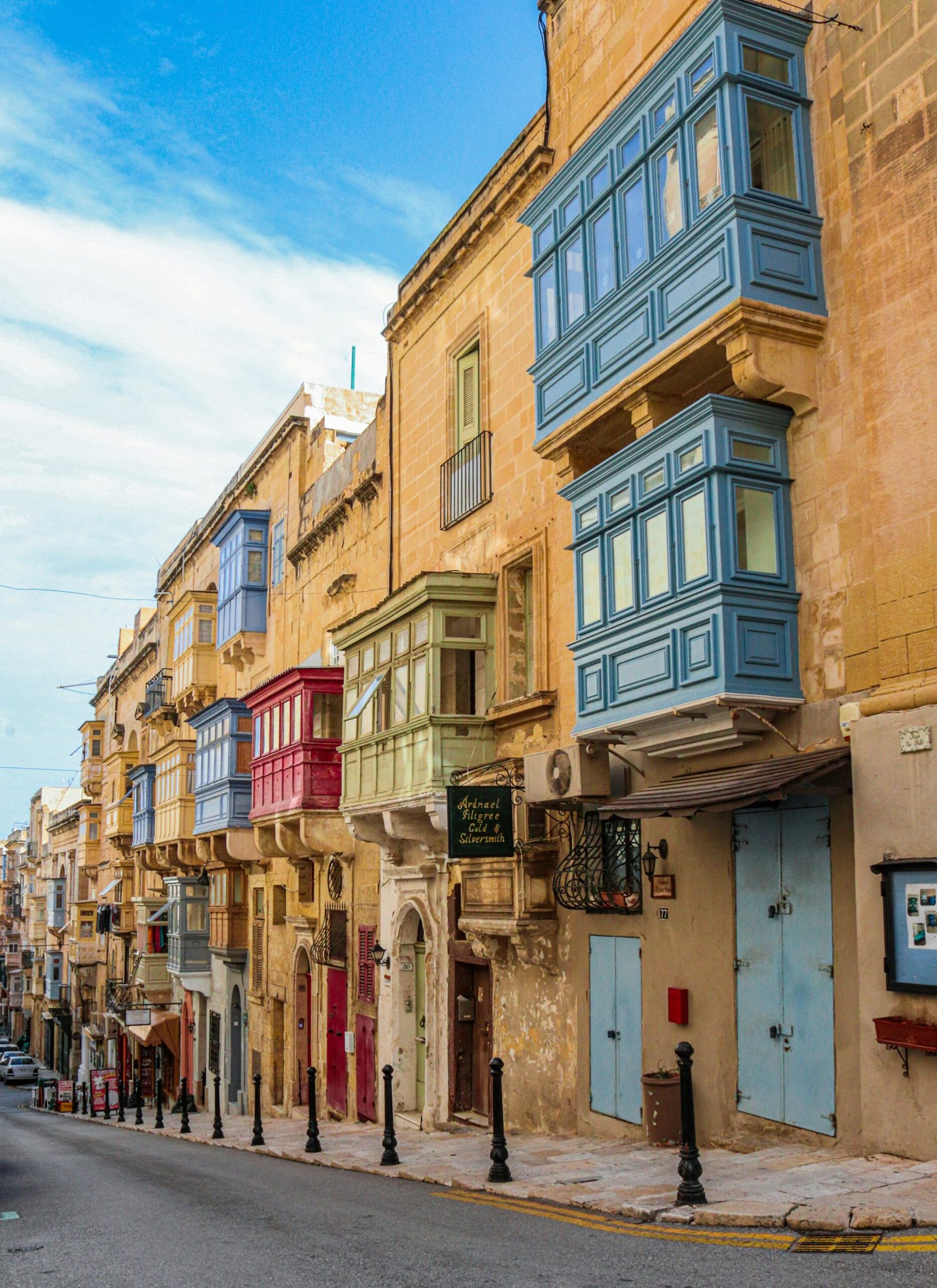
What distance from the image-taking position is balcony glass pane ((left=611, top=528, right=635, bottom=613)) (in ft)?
37.6

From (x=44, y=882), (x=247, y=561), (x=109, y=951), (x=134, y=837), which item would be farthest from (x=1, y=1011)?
(x=247, y=561)

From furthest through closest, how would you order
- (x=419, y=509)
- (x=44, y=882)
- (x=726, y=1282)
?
(x=44, y=882) < (x=419, y=509) < (x=726, y=1282)

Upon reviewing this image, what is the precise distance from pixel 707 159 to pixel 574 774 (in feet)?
19.9

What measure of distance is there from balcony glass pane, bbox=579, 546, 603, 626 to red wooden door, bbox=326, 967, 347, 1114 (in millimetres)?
12036

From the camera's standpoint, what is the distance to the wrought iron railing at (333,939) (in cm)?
2192

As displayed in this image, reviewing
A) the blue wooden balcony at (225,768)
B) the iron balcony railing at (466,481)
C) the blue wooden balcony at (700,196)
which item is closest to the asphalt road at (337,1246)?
the blue wooden balcony at (700,196)

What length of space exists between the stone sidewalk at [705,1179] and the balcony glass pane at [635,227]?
7.87 m

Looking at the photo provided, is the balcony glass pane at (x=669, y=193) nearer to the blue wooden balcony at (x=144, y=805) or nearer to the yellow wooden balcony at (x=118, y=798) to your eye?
the blue wooden balcony at (x=144, y=805)

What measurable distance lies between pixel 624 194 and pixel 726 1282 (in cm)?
961

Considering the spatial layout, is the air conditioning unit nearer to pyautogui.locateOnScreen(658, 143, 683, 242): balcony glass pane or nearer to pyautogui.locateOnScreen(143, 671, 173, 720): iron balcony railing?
pyautogui.locateOnScreen(658, 143, 683, 242): balcony glass pane

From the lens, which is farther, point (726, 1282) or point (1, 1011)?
point (1, 1011)

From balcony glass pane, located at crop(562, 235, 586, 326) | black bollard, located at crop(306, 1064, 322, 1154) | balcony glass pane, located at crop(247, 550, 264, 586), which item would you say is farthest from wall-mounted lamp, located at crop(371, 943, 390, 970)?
balcony glass pane, located at crop(247, 550, 264, 586)

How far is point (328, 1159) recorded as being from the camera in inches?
556

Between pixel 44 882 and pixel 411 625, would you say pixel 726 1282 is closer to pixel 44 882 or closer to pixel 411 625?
pixel 411 625
